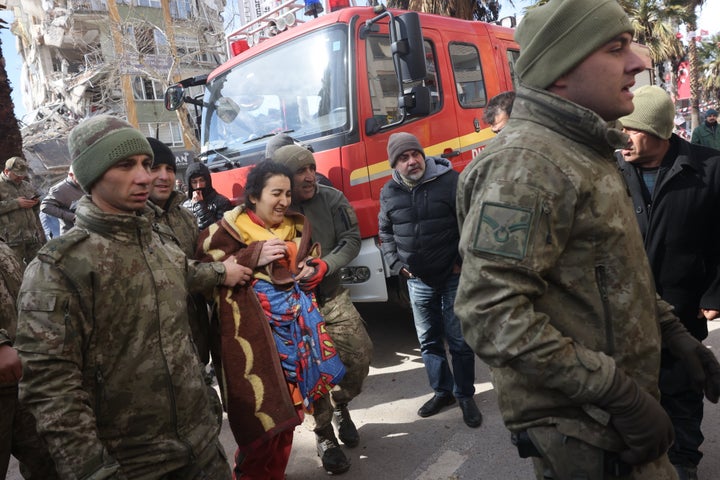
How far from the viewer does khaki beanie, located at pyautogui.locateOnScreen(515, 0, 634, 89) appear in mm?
1411

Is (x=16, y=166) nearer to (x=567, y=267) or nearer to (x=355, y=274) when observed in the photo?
(x=355, y=274)

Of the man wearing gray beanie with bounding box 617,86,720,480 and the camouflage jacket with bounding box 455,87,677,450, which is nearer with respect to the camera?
the camouflage jacket with bounding box 455,87,677,450

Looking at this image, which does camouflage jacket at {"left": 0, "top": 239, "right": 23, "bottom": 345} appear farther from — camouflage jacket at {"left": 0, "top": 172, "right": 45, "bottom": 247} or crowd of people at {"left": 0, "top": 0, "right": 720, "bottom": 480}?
camouflage jacket at {"left": 0, "top": 172, "right": 45, "bottom": 247}

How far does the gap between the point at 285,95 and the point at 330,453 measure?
3.04 m

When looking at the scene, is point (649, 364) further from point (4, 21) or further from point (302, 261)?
point (4, 21)

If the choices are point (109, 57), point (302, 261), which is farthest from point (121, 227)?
point (109, 57)

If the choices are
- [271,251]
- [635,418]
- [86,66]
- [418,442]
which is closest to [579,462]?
[635,418]

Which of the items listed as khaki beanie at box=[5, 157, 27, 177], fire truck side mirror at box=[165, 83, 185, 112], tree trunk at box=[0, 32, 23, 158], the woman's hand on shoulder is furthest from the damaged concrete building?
the woman's hand on shoulder

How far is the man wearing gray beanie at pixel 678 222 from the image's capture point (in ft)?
8.35

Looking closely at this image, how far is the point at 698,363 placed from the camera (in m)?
1.67

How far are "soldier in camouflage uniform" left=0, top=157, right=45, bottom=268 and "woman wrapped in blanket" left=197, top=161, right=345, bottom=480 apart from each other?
5.41 m

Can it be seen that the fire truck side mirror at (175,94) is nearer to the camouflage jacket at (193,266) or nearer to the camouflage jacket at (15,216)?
the camouflage jacket at (15,216)

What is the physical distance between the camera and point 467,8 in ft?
43.1

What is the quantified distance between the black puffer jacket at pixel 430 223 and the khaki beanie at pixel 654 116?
4.28ft
